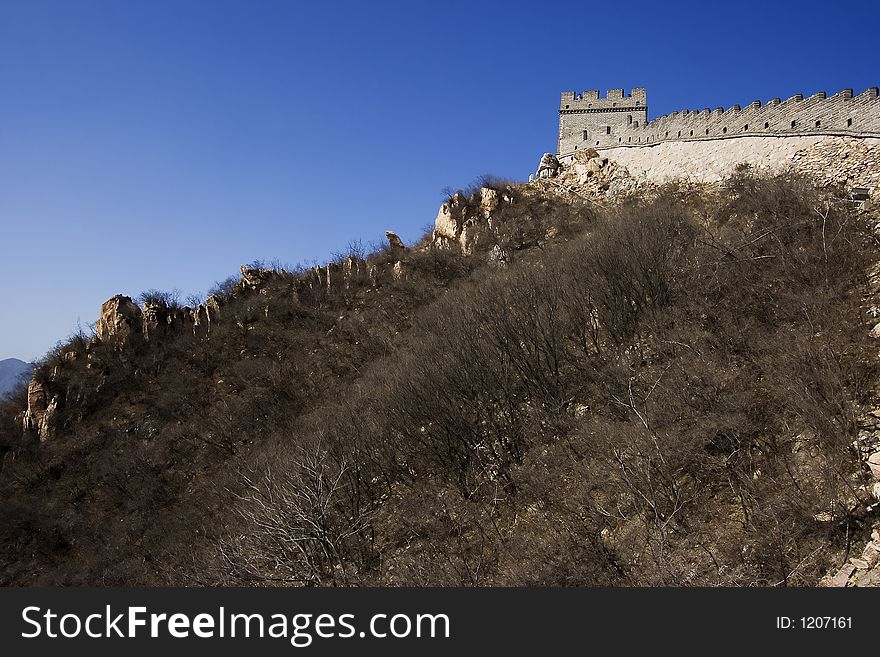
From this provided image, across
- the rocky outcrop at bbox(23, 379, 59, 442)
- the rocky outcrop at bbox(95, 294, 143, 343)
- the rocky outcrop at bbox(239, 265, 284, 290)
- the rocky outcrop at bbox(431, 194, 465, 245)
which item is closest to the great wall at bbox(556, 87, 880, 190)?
the rocky outcrop at bbox(431, 194, 465, 245)

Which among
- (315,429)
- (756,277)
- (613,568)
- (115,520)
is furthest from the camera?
(115,520)

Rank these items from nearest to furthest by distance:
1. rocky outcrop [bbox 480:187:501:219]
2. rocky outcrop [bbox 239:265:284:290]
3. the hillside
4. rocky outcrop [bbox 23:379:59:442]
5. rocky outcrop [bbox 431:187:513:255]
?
1. the hillside
2. rocky outcrop [bbox 23:379:59:442]
3. rocky outcrop [bbox 431:187:513:255]
4. rocky outcrop [bbox 480:187:501:219]
5. rocky outcrop [bbox 239:265:284:290]

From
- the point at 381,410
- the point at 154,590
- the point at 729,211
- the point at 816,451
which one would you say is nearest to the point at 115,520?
the point at 381,410

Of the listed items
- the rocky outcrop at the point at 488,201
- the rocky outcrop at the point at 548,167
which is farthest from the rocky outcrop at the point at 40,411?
the rocky outcrop at the point at 548,167

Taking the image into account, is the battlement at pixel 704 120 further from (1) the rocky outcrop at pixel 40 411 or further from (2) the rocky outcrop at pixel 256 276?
(1) the rocky outcrop at pixel 40 411

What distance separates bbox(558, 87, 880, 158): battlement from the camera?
16875mm

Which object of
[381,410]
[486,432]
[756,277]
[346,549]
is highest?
[756,277]

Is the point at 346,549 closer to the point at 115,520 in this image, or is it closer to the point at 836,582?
the point at 836,582

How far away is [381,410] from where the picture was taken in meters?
17.0

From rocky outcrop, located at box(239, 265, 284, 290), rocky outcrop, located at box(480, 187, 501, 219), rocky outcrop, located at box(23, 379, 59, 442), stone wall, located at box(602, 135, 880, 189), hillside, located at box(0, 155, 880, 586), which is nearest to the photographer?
hillside, located at box(0, 155, 880, 586)

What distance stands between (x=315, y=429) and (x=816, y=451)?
47.2 feet

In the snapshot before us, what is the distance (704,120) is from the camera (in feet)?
76.5

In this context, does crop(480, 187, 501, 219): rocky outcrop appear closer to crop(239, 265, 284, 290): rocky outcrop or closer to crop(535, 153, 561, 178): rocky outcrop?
crop(535, 153, 561, 178): rocky outcrop

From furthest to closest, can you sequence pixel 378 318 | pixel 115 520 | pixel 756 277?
pixel 378 318
pixel 115 520
pixel 756 277
